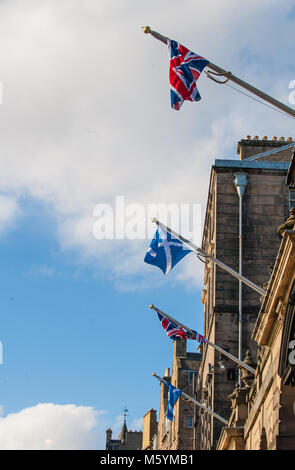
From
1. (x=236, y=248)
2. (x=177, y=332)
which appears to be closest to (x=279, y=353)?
(x=177, y=332)

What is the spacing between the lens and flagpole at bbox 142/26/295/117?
1812cm

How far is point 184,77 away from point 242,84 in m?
1.77

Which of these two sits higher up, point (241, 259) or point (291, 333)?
point (241, 259)

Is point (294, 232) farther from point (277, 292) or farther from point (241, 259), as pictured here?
point (241, 259)

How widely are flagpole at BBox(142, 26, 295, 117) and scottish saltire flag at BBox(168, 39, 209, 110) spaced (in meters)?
0.47

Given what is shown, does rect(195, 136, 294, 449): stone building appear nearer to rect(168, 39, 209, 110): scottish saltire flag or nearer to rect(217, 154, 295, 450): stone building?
rect(217, 154, 295, 450): stone building

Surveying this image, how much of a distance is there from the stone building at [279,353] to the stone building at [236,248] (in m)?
14.1

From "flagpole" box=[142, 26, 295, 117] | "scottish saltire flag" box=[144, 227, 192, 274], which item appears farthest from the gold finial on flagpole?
"scottish saltire flag" box=[144, 227, 192, 274]

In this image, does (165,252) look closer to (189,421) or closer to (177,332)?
(177,332)

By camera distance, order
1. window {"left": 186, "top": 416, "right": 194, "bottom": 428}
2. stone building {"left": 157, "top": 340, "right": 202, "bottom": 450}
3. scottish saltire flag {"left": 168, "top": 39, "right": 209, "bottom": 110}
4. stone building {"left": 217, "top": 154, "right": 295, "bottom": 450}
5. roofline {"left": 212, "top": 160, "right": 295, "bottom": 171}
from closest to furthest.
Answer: stone building {"left": 217, "top": 154, "right": 295, "bottom": 450}
scottish saltire flag {"left": 168, "top": 39, "right": 209, "bottom": 110}
roofline {"left": 212, "top": 160, "right": 295, "bottom": 171}
stone building {"left": 157, "top": 340, "right": 202, "bottom": 450}
window {"left": 186, "top": 416, "right": 194, "bottom": 428}

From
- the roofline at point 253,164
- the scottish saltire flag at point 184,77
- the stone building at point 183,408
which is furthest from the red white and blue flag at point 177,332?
the stone building at point 183,408

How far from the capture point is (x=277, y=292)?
1986cm
